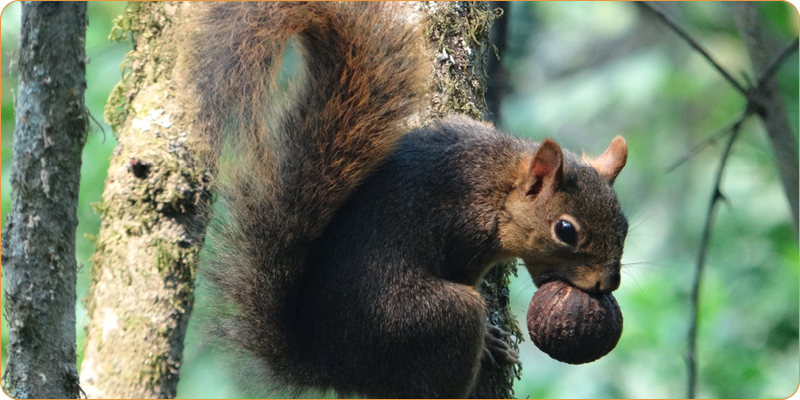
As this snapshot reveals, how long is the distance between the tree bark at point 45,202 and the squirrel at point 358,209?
41 cm

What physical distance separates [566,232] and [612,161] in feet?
1.22

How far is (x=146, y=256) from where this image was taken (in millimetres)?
2338

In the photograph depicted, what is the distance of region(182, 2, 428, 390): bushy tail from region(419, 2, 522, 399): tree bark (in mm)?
258

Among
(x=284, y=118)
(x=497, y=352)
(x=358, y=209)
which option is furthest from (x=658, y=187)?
(x=284, y=118)

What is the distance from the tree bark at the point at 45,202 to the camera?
1.40 metres

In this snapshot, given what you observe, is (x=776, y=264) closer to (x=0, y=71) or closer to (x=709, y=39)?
(x=709, y=39)

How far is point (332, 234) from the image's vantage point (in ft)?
6.40

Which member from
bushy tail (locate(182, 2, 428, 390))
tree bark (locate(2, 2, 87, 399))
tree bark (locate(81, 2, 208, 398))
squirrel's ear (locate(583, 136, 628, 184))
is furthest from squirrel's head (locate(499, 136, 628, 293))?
tree bark (locate(2, 2, 87, 399))

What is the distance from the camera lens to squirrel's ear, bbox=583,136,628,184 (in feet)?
7.08

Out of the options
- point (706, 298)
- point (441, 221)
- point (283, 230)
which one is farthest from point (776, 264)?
point (283, 230)

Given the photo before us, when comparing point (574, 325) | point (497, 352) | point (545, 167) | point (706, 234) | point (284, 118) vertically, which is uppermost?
point (284, 118)

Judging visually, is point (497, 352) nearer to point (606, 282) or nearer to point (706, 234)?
point (606, 282)

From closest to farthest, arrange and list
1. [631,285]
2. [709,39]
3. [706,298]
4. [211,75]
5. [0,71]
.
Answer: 1. [211,75]
2. [0,71]
3. [706,298]
4. [631,285]
5. [709,39]

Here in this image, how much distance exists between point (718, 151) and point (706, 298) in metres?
3.91
